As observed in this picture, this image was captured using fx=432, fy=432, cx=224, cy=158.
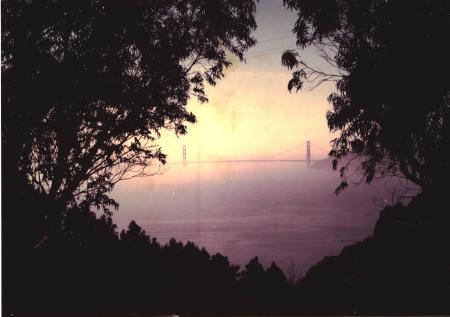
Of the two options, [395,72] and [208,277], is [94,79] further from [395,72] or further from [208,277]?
[208,277]

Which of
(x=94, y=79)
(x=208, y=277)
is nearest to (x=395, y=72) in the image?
(x=94, y=79)

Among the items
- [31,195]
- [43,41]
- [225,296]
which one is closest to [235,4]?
[43,41]

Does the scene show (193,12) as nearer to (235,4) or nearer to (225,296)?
(235,4)

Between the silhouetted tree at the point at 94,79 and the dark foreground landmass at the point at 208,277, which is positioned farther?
the dark foreground landmass at the point at 208,277

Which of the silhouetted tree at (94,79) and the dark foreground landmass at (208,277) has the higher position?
the silhouetted tree at (94,79)
